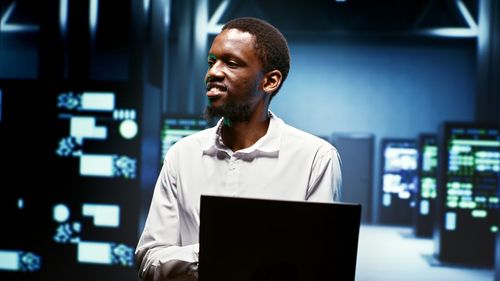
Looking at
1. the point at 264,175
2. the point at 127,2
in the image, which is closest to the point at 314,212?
the point at 264,175

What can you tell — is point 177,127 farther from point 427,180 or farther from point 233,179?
point 233,179

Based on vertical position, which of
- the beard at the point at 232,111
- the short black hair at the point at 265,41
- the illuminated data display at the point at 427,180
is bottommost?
the illuminated data display at the point at 427,180

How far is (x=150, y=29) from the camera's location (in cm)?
529

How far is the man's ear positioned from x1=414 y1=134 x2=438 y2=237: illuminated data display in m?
6.95

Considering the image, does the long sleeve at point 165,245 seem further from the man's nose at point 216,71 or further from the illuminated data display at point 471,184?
the illuminated data display at point 471,184

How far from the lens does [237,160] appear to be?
4.58 feet

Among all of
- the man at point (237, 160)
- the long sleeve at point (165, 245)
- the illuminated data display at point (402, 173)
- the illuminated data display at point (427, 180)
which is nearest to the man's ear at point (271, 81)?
the man at point (237, 160)

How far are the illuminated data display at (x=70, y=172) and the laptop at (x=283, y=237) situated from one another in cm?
356

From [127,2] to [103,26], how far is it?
157 inches

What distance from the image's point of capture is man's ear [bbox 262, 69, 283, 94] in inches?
57.6

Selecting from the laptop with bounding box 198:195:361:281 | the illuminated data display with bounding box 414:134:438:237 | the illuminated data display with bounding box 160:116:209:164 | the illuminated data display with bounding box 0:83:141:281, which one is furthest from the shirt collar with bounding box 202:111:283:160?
the illuminated data display with bounding box 414:134:438:237

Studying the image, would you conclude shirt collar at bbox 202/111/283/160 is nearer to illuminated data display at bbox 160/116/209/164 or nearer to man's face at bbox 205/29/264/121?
man's face at bbox 205/29/264/121

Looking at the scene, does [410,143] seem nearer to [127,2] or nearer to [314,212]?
[127,2]

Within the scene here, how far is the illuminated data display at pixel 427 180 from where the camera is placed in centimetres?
813
